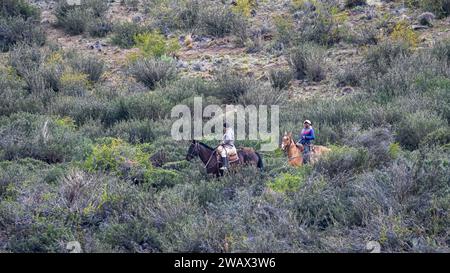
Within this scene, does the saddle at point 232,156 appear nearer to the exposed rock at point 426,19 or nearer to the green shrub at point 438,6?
the exposed rock at point 426,19

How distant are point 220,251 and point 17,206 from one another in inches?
109

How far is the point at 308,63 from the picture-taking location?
663 inches

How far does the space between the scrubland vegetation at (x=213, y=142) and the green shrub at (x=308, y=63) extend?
0.11 feet

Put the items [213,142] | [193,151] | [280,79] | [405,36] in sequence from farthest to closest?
[405,36]
[280,79]
[213,142]
[193,151]

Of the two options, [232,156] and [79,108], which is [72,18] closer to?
[79,108]

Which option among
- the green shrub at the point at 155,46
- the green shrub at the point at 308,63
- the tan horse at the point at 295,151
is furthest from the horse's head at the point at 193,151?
the green shrub at the point at 155,46

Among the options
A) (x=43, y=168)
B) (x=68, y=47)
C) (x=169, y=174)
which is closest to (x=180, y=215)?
(x=169, y=174)

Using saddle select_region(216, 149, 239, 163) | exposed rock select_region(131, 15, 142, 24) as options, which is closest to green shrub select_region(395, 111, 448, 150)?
saddle select_region(216, 149, 239, 163)

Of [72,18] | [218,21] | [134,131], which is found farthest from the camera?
[72,18]

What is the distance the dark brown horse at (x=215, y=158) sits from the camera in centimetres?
1127

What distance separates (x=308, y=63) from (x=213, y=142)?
4.35m

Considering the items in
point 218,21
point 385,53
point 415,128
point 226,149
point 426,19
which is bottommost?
point 218,21

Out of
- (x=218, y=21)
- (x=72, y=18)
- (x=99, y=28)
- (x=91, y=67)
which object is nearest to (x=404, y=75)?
(x=218, y=21)

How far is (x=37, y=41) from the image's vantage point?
2019 centimetres
